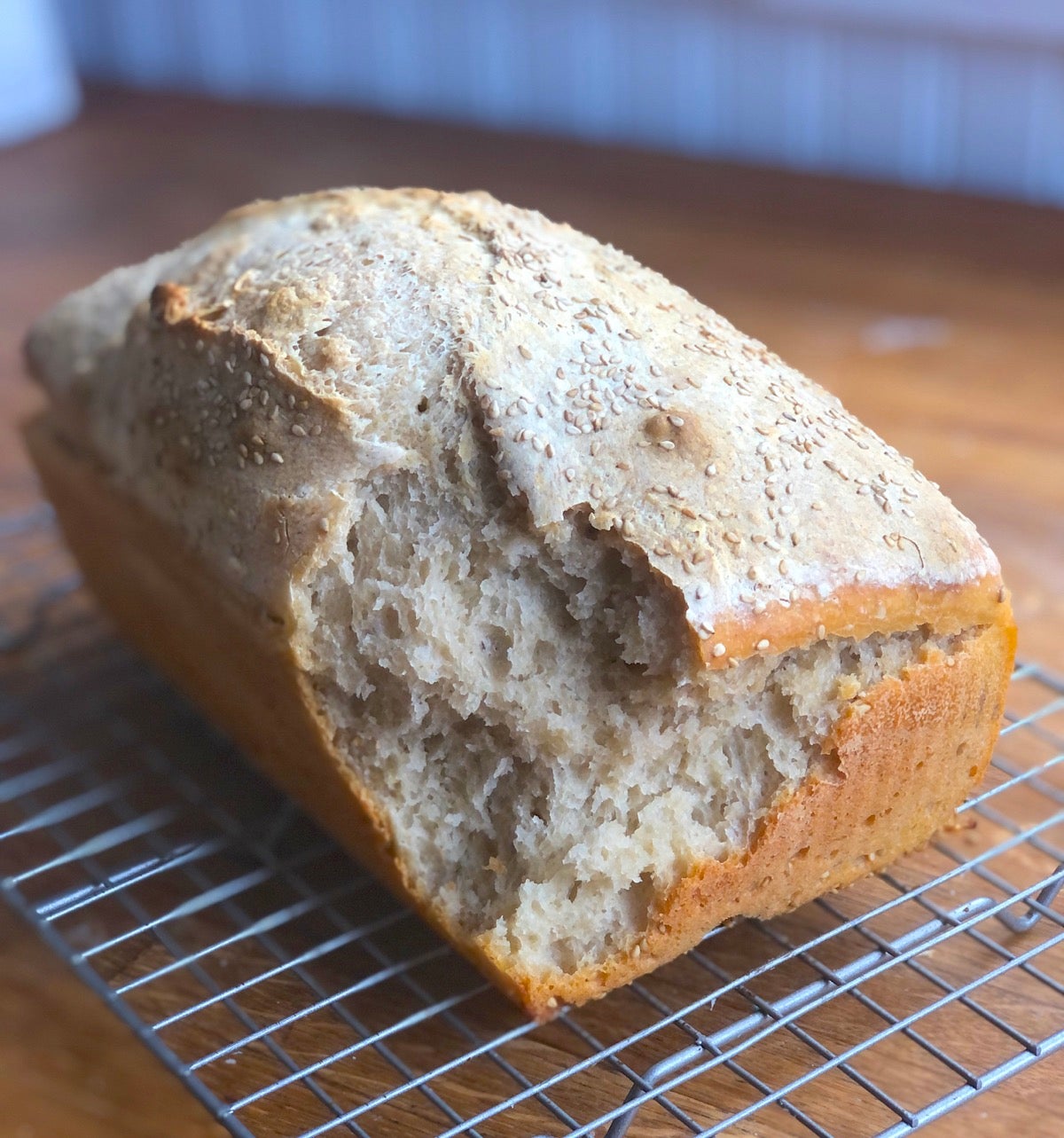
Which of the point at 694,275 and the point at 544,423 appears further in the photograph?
the point at 694,275

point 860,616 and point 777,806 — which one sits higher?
point 860,616

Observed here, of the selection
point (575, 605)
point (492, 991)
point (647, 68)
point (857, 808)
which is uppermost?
point (647, 68)

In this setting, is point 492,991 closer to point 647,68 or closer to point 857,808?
point 857,808

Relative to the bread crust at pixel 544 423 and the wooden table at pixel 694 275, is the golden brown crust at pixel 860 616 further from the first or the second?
the wooden table at pixel 694 275

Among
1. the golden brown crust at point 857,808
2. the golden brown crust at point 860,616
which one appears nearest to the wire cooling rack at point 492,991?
the golden brown crust at point 857,808

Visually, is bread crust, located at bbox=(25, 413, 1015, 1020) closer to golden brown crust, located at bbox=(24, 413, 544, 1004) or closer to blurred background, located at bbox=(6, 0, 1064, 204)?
golden brown crust, located at bbox=(24, 413, 544, 1004)

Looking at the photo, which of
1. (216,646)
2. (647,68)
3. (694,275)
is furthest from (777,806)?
(647,68)
